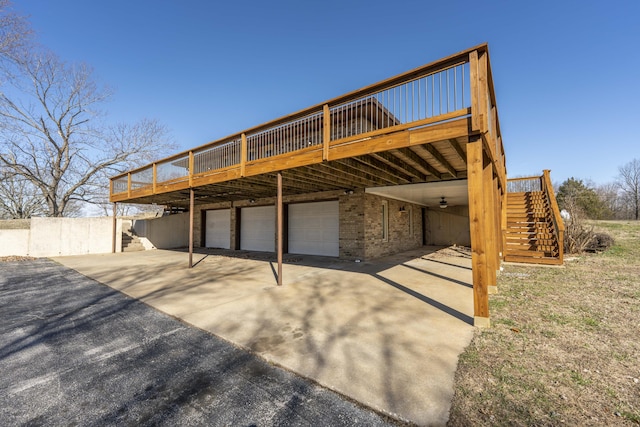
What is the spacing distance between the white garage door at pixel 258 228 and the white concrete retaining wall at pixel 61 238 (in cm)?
656

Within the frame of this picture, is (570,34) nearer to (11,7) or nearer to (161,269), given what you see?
(161,269)

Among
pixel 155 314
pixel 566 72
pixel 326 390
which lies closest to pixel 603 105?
pixel 566 72

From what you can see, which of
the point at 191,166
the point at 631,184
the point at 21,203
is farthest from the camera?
the point at 631,184

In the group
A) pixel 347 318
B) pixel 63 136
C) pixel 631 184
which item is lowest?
pixel 347 318

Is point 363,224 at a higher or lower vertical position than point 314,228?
higher

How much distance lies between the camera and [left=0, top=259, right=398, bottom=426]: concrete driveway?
186 cm

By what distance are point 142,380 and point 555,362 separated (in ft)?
12.6

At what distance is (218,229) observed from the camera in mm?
14461

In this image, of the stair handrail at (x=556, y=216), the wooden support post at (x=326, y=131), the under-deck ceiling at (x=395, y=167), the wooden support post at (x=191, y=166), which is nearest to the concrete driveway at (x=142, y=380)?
the wooden support post at (x=326, y=131)

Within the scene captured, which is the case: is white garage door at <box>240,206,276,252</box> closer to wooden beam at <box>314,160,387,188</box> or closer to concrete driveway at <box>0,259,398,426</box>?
wooden beam at <box>314,160,387,188</box>

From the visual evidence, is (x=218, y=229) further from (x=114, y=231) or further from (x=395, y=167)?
(x=395, y=167)

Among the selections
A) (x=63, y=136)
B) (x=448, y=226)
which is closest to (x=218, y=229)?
(x=448, y=226)

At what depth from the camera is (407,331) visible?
10.8ft

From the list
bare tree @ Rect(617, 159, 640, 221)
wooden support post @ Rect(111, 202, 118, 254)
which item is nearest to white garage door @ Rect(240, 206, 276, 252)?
wooden support post @ Rect(111, 202, 118, 254)
